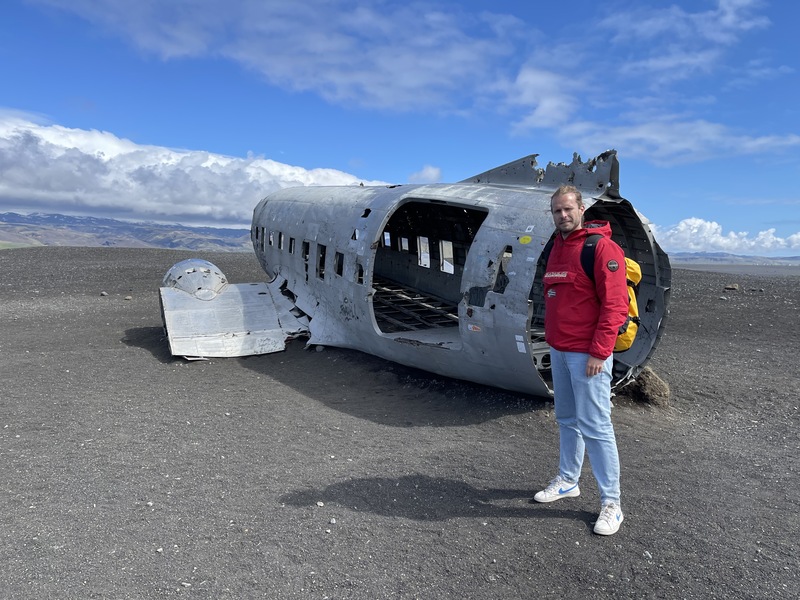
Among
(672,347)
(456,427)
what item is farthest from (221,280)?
(672,347)

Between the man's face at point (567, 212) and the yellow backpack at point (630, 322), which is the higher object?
the man's face at point (567, 212)

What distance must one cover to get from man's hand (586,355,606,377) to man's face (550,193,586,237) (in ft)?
4.28

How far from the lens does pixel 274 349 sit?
41.9ft

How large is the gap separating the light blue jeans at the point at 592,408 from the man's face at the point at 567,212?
1.27m

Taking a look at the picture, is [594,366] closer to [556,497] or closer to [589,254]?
[589,254]

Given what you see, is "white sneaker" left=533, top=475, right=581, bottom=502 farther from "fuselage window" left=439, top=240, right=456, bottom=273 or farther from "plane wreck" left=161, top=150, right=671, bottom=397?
"fuselage window" left=439, top=240, right=456, bottom=273

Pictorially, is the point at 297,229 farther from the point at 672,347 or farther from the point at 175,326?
the point at 672,347

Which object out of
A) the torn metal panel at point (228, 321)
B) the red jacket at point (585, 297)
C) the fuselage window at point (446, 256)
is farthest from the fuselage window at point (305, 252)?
the red jacket at point (585, 297)

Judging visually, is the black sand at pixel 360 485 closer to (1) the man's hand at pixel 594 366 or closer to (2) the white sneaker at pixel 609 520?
(2) the white sneaker at pixel 609 520

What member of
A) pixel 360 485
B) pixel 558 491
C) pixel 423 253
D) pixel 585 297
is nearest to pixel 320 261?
pixel 423 253

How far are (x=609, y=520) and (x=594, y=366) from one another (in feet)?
5.28

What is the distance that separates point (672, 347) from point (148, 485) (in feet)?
42.3

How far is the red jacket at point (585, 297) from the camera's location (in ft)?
17.3

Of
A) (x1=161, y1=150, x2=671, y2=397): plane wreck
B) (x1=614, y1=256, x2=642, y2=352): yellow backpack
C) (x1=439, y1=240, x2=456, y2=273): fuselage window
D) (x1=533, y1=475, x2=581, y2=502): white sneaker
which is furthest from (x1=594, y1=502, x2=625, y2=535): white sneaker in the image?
(x1=439, y1=240, x2=456, y2=273): fuselage window
